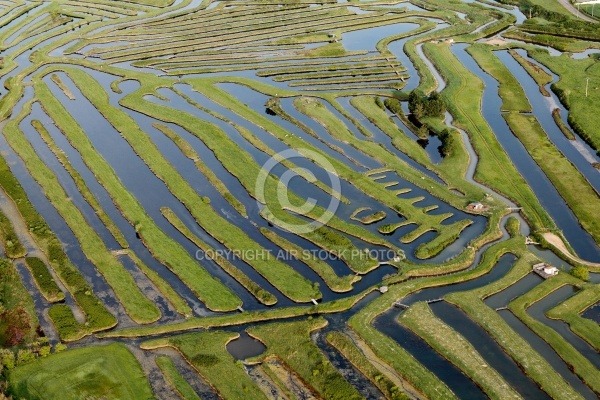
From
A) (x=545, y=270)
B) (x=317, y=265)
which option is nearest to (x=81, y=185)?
(x=317, y=265)

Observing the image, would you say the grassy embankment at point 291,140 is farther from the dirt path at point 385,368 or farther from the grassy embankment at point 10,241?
the grassy embankment at point 10,241

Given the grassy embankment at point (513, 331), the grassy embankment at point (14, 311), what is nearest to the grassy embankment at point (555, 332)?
the grassy embankment at point (513, 331)

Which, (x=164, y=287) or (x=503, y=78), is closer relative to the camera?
(x=164, y=287)

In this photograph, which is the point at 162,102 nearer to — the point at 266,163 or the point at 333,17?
the point at 266,163

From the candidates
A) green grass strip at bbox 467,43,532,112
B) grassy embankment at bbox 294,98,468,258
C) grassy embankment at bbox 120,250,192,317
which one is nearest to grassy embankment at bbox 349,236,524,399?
grassy embankment at bbox 294,98,468,258

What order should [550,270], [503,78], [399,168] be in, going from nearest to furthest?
[550,270]
[399,168]
[503,78]

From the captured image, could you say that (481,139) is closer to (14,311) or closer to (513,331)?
(513,331)

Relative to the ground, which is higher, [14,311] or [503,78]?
[14,311]
